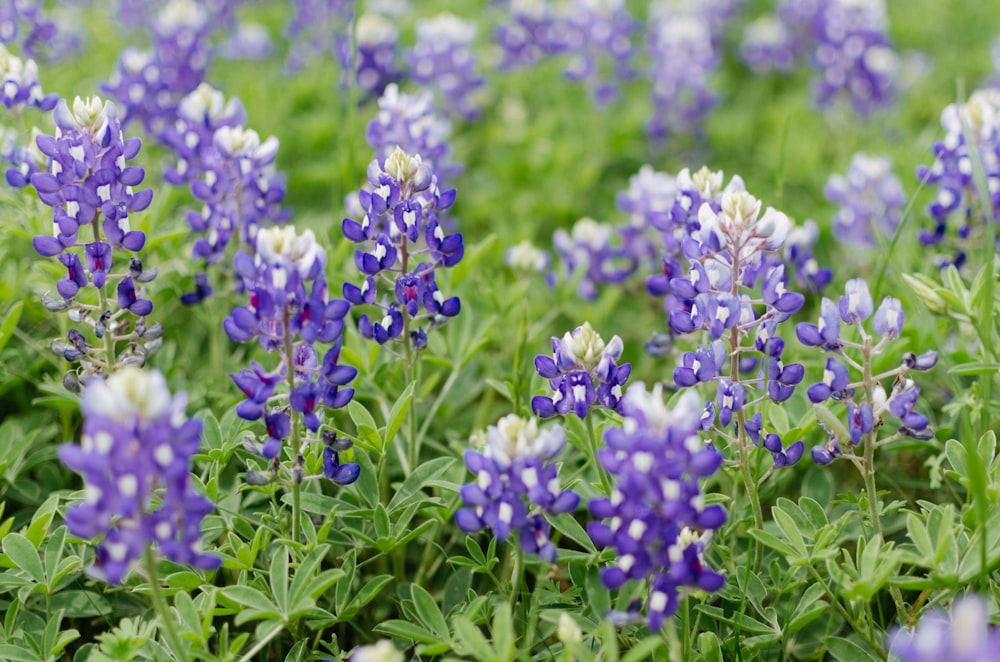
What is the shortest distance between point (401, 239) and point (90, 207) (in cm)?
92

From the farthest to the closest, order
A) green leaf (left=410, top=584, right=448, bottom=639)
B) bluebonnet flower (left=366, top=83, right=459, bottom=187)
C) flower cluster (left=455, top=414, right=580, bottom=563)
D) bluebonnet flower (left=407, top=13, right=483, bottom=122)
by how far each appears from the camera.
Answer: bluebonnet flower (left=407, top=13, right=483, bottom=122)
bluebonnet flower (left=366, top=83, right=459, bottom=187)
green leaf (left=410, top=584, right=448, bottom=639)
flower cluster (left=455, top=414, right=580, bottom=563)

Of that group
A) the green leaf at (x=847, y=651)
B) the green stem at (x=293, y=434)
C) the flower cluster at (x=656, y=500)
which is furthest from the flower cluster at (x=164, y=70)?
the green leaf at (x=847, y=651)

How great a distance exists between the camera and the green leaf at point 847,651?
2650 mm

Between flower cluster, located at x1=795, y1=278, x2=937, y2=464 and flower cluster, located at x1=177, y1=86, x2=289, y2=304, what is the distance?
199 cm

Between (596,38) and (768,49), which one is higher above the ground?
(768,49)

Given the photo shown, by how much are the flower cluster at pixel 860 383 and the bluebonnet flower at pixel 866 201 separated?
216 cm

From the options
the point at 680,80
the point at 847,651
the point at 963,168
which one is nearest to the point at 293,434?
the point at 847,651

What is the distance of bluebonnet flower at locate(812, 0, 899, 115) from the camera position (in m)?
6.26

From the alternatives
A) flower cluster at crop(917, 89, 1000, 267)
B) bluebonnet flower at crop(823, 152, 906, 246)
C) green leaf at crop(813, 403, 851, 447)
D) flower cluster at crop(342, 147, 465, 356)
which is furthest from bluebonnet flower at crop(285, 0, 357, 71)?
green leaf at crop(813, 403, 851, 447)

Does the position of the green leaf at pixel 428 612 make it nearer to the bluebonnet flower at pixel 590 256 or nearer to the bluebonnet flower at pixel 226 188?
the bluebonnet flower at pixel 226 188

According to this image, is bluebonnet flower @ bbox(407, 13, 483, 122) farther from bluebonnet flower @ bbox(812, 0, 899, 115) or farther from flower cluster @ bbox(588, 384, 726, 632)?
flower cluster @ bbox(588, 384, 726, 632)

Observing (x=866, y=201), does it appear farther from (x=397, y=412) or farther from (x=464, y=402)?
(x=397, y=412)

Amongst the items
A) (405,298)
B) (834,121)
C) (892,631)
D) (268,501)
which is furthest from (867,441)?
(834,121)

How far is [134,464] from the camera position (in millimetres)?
1950
